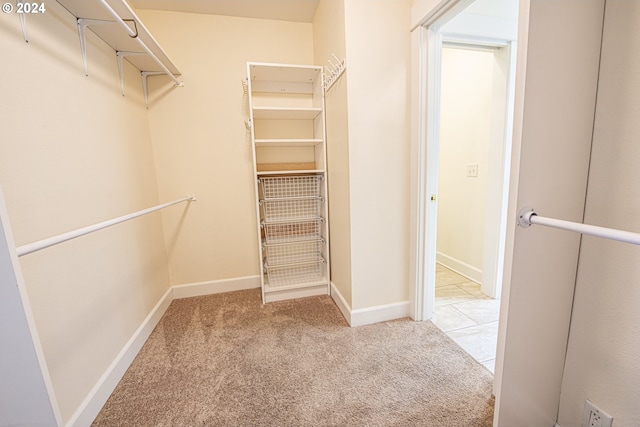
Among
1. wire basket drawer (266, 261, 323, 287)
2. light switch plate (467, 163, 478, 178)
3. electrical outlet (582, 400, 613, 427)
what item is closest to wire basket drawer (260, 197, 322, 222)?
wire basket drawer (266, 261, 323, 287)

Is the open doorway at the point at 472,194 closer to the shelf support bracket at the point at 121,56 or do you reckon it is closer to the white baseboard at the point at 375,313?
the white baseboard at the point at 375,313

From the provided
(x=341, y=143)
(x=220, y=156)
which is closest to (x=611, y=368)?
(x=341, y=143)

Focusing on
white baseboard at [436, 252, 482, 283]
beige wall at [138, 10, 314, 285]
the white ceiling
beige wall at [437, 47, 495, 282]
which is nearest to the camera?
the white ceiling

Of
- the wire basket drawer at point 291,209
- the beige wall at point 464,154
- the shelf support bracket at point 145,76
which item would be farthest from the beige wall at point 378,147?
the shelf support bracket at point 145,76

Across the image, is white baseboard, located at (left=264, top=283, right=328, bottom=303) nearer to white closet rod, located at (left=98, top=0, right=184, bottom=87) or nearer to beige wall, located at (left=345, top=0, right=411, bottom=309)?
beige wall, located at (left=345, top=0, right=411, bottom=309)

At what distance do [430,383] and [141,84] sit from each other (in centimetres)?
278

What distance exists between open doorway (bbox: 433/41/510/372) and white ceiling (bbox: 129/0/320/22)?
1.15 meters

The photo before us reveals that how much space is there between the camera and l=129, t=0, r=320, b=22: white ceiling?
1.98 meters

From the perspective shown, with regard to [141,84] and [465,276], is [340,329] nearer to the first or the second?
[465,276]

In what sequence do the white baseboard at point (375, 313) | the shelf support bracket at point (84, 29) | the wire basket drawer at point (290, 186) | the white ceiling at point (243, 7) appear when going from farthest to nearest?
the wire basket drawer at point (290, 186), the white ceiling at point (243, 7), the white baseboard at point (375, 313), the shelf support bracket at point (84, 29)

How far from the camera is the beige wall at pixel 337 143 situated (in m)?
1.71

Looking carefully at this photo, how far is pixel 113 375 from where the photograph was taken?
1380 mm

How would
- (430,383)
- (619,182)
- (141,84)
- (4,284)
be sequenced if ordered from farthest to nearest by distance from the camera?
(141,84) → (430,383) → (619,182) → (4,284)

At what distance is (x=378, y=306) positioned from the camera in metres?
1.89
